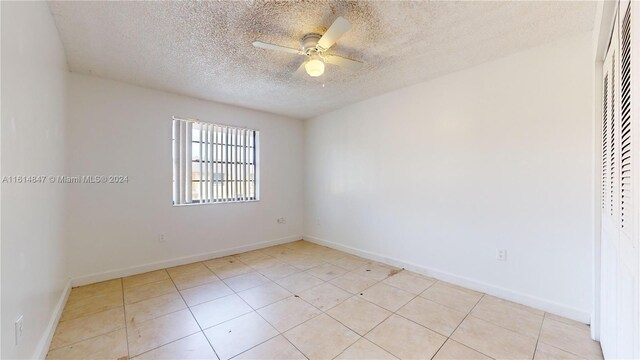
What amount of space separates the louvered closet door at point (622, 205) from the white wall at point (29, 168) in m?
2.73

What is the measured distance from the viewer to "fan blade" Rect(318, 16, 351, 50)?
1703 mm

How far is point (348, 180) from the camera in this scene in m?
4.25

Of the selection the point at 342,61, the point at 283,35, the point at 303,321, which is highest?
the point at 283,35

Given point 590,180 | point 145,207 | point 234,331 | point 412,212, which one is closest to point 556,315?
point 590,180

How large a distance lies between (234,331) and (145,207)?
229 cm

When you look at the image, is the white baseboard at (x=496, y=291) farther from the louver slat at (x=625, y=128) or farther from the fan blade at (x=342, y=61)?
the fan blade at (x=342, y=61)

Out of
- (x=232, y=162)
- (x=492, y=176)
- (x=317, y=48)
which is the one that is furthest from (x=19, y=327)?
(x=492, y=176)

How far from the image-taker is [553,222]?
7.63 feet

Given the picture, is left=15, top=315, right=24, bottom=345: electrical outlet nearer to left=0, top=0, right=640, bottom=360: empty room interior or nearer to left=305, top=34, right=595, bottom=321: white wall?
left=0, top=0, right=640, bottom=360: empty room interior

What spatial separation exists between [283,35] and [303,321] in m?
2.48

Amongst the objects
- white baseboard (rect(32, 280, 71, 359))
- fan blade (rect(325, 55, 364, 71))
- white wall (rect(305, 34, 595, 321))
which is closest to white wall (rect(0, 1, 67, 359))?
white baseboard (rect(32, 280, 71, 359))

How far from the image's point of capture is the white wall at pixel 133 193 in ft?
9.70

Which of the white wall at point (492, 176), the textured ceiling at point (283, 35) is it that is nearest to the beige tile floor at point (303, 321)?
the white wall at point (492, 176)

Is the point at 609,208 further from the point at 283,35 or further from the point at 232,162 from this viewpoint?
the point at 232,162
